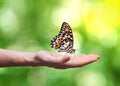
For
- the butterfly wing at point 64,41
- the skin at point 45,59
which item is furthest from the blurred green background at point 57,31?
the skin at point 45,59

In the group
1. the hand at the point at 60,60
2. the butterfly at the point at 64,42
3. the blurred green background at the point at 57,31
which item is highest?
the blurred green background at the point at 57,31

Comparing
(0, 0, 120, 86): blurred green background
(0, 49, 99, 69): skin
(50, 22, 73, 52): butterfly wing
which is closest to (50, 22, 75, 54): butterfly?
(50, 22, 73, 52): butterfly wing

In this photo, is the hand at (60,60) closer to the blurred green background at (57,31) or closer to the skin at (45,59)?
the skin at (45,59)

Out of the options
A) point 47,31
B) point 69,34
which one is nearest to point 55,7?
point 47,31

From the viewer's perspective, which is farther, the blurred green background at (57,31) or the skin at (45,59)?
the blurred green background at (57,31)

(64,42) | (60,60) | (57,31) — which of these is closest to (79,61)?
(60,60)

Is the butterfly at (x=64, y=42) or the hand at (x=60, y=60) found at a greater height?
the butterfly at (x=64, y=42)
